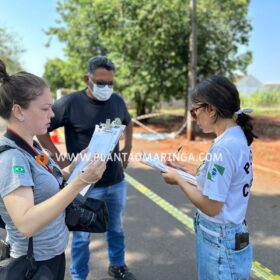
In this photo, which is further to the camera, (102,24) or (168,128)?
(168,128)

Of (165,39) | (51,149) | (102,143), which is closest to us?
(102,143)

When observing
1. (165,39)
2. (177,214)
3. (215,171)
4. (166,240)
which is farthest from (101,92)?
(165,39)

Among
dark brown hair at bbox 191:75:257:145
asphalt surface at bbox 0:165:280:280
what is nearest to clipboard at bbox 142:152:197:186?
dark brown hair at bbox 191:75:257:145

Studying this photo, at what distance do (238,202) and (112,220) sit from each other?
1.61 m

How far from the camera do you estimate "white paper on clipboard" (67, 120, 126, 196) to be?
197 centimetres

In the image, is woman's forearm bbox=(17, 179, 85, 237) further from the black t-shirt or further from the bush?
the bush

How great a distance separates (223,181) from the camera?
1.82 metres

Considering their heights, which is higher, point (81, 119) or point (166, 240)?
point (81, 119)

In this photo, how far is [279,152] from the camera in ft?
29.1

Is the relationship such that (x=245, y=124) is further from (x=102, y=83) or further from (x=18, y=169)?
(x=102, y=83)

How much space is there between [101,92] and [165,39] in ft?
29.8

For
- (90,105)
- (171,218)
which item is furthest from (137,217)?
(90,105)

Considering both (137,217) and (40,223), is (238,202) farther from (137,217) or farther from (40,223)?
(137,217)

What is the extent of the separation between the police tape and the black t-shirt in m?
1.72
